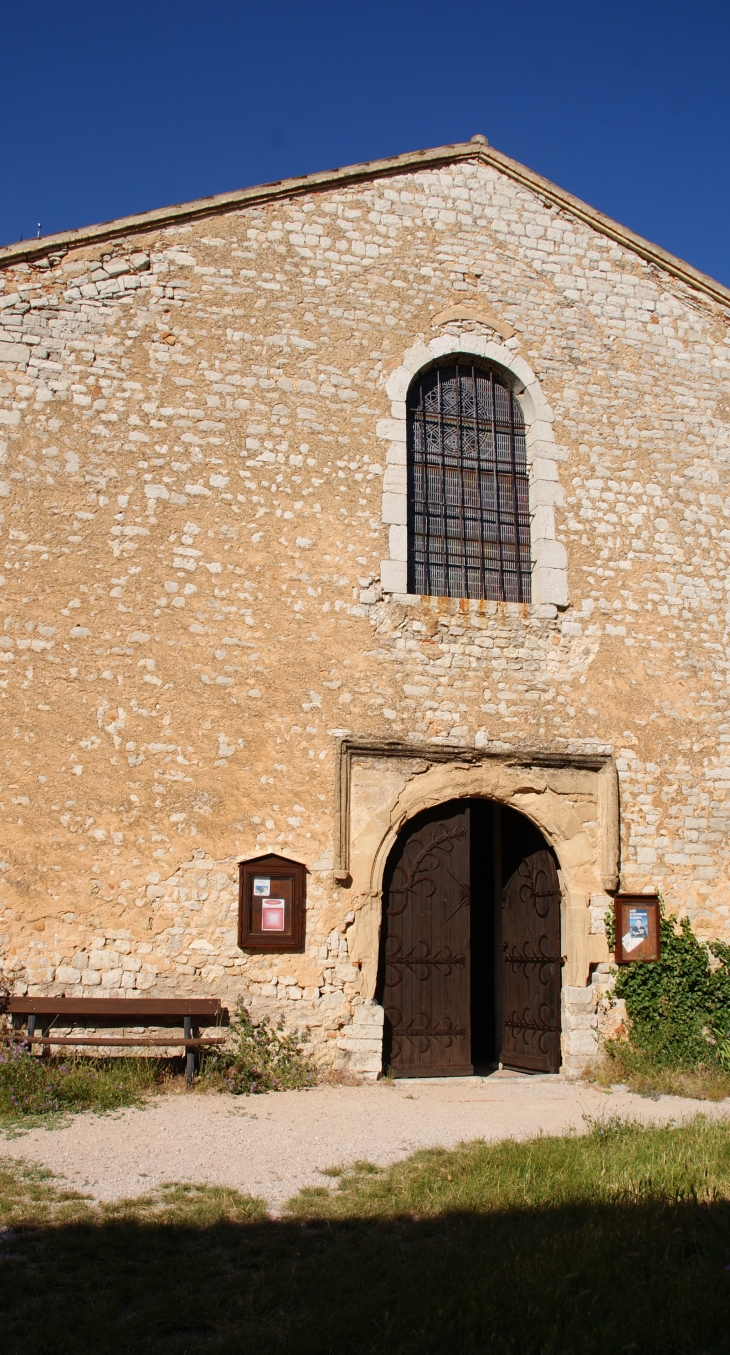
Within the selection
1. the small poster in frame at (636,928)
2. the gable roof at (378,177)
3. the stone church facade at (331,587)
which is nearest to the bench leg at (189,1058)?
the stone church facade at (331,587)

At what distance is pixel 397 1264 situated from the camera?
12.3 feet

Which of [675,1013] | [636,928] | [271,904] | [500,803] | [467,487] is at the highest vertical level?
[467,487]

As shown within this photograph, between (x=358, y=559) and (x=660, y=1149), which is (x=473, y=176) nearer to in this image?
(x=358, y=559)

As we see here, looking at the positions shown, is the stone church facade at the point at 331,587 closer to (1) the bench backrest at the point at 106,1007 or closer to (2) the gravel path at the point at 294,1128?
(1) the bench backrest at the point at 106,1007

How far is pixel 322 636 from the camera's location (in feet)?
26.3

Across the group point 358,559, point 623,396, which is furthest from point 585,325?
point 358,559

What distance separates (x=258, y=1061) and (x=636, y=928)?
10.5 feet

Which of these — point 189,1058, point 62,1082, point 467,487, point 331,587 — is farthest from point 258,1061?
point 467,487

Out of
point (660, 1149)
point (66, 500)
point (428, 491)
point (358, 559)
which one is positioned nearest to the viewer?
point (660, 1149)

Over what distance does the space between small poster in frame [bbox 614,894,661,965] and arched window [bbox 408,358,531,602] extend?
2.69 m

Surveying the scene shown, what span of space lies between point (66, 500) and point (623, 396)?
5014mm

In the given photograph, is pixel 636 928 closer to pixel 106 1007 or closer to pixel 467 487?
pixel 467 487

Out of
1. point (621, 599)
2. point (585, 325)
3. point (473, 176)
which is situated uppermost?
point (473, 176)

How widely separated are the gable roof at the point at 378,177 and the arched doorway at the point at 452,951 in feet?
17.4
